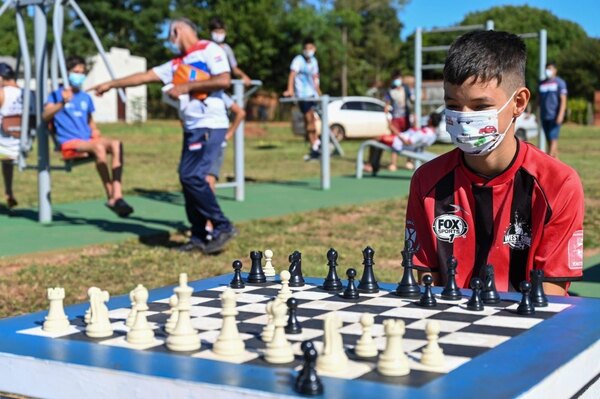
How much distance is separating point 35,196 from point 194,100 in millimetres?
→ 5651

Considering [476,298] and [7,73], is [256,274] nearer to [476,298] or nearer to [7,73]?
[476,298]

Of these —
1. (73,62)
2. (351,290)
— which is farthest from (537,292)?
(73,62)

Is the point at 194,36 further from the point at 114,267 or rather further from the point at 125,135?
the point at 125,135

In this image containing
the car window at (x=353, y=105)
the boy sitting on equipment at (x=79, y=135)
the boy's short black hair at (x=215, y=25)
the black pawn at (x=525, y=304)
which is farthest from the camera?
the car window at (x=353, y=105)

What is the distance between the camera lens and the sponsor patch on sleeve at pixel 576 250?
2719mm

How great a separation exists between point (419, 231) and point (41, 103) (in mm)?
6473

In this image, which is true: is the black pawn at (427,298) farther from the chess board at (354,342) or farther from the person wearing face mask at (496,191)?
the person wearing face mask at (496,191)

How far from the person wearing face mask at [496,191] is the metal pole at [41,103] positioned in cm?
645

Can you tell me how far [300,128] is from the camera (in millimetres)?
28094

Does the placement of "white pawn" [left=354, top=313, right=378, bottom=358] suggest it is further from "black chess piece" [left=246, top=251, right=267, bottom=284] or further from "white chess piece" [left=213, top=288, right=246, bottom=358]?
"black chess piece" [left=246, top=251, right=267, bottom=284]

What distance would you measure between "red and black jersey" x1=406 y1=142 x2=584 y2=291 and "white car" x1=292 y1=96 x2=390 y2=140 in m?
25.0

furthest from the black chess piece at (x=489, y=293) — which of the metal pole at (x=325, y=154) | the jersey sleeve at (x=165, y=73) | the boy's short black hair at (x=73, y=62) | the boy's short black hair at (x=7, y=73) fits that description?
the metal pole at (x=325, y=154)

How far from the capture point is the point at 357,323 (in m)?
1.99

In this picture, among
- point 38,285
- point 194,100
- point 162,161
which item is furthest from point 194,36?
point 162,161
